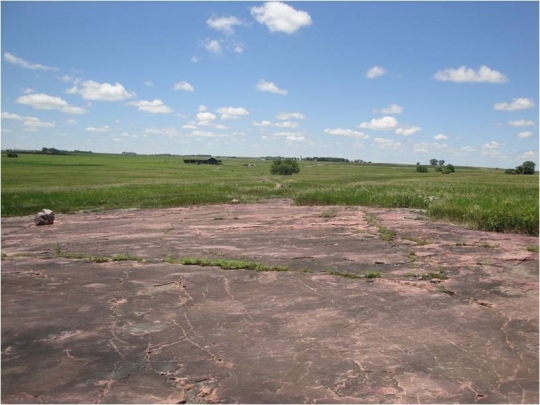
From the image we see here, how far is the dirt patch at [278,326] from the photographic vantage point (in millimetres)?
4754

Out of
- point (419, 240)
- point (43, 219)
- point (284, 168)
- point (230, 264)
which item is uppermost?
point (284, 168)

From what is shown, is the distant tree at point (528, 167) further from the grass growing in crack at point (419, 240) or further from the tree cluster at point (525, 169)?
the grass growing in crack at point (419, 240)

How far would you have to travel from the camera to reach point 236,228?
54.5 ft

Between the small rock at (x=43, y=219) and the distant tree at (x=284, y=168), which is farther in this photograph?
the distant tree at (x=284, y=168)

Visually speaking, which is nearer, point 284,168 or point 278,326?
point 278,326

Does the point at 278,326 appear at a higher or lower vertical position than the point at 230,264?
lower

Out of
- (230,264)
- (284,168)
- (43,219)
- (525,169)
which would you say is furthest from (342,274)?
(525,169)

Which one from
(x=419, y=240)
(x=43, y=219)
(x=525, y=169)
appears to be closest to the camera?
(x=419, y=240)

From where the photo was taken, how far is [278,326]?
6449 mm

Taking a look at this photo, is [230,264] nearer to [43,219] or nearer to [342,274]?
[342,274]

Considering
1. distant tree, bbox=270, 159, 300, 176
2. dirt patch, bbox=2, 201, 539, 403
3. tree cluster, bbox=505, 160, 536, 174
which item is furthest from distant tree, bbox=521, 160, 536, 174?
dirt patch, bbox=2, 201, 539, 403

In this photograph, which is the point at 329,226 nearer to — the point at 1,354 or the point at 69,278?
the point at 69,278

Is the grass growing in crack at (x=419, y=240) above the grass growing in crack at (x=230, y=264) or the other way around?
above

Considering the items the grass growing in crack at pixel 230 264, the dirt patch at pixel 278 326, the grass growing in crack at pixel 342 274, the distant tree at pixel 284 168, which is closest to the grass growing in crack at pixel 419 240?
the dirt patch at pixel 278 326
